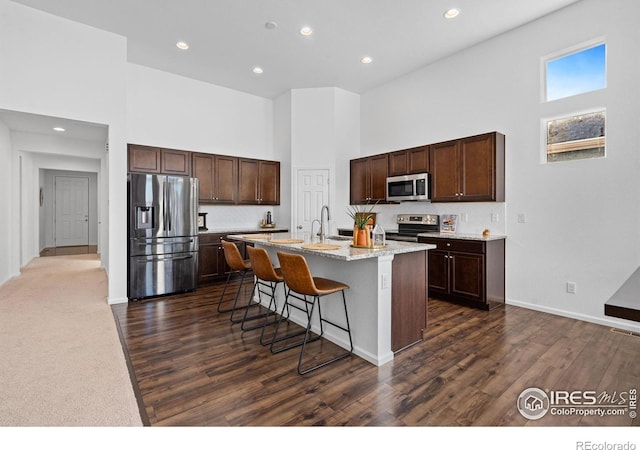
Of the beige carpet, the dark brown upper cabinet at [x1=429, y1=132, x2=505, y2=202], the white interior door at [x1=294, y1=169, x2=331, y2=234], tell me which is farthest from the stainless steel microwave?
the beige carpet

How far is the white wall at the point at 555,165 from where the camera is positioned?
3250 millimetres

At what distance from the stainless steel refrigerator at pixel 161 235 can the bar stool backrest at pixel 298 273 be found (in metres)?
2.72

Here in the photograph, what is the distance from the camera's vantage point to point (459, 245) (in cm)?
411

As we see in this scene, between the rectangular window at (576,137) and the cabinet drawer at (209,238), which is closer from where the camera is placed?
the rectangular window at (576,137)

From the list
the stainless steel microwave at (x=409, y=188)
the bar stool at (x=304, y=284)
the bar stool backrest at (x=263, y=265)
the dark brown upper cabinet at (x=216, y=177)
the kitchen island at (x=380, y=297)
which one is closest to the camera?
the bar stool at (x=304, y=284)

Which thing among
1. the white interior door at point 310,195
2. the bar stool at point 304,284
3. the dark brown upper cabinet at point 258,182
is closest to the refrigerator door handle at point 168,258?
the dark brown upper cabinet at point 258,182

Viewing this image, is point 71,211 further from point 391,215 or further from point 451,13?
point 451,13

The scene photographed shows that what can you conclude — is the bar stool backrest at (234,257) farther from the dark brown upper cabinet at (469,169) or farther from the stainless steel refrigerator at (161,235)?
the dark brown upper cabinet at (469,169)

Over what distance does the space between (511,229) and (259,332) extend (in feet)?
11.3

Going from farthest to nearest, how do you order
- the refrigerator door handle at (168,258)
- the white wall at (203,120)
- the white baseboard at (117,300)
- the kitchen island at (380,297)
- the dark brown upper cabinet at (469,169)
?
1. the white wall at (203,120)
2. the refrigerator door handle at (168,258)
3. the white baseboard at (117,300)
4. the dark brown upper cabinet at (469,169)
5. the kitchen island at (380,297)

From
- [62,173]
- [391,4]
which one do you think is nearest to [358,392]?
[391,4]

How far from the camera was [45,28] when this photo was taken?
3.84 meters

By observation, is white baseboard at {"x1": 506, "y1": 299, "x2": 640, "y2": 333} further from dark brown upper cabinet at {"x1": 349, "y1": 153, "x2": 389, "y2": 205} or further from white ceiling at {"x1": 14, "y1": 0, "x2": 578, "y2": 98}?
white ceiling at {"x1": 14, "y1": 0, "x2": 578, "y2": 98}

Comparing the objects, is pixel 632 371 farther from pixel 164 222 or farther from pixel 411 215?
pixel 164 222
